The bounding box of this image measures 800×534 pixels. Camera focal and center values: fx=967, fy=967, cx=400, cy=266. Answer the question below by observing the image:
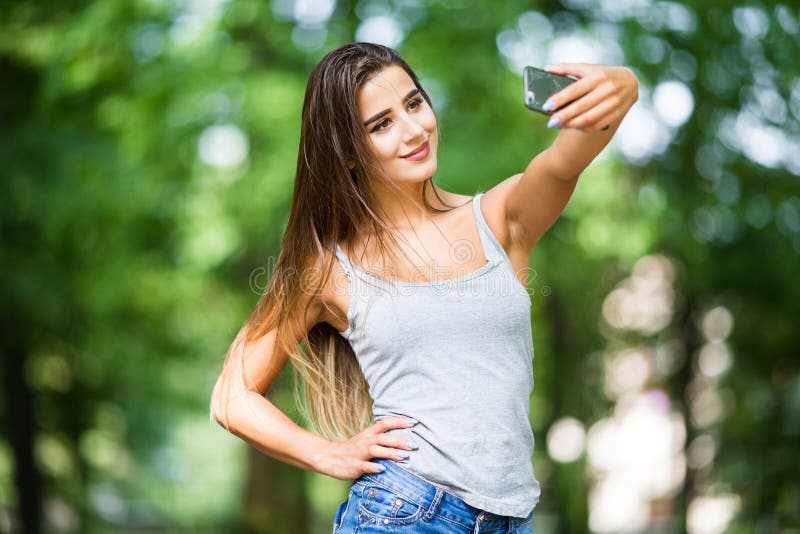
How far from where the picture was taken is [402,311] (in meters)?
2.21

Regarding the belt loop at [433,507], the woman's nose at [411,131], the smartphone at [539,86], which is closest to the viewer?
the smartphone at [539,86]

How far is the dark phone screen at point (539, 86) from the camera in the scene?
75.4 inches

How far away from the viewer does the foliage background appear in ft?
20.7

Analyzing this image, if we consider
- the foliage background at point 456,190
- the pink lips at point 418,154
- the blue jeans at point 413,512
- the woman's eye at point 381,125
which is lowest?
the foliage background at point 456,190

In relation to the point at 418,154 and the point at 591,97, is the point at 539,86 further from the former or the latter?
the point at 418,154

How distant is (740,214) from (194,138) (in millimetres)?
4053

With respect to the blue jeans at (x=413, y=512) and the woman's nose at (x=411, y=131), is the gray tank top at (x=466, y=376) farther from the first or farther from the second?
the woman's nose at (x=411, y=131)

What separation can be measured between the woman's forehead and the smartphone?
45 centimetres

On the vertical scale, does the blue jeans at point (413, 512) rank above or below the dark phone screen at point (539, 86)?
below

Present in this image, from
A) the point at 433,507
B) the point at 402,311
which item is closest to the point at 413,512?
the point at 433,507

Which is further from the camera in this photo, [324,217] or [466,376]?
[324,217]

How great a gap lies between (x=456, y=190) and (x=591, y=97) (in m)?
4.04

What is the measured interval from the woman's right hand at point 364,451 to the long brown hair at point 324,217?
26cm

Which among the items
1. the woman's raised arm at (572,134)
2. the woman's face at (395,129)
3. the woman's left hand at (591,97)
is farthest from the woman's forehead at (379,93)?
the woman's left hand at (591,97)
